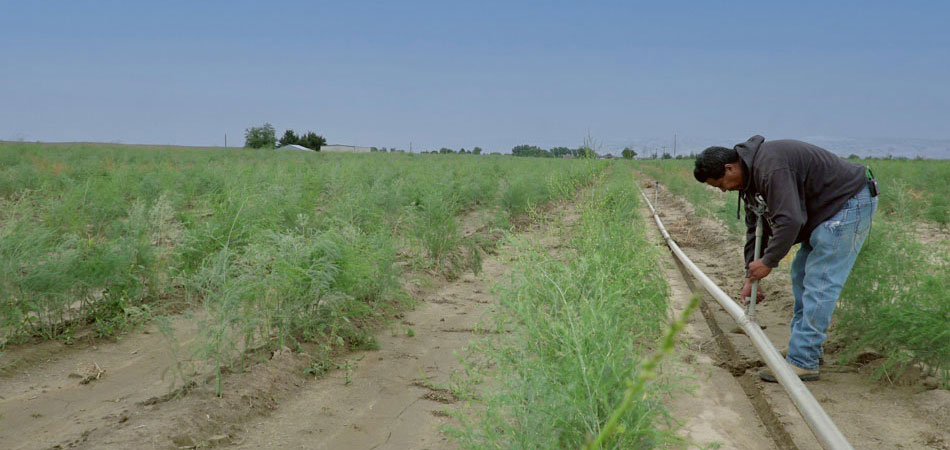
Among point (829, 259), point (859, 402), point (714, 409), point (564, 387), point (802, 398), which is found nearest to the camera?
point (564, 387)

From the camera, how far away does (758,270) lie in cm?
412

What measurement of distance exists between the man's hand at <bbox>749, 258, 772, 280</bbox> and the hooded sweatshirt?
5cm

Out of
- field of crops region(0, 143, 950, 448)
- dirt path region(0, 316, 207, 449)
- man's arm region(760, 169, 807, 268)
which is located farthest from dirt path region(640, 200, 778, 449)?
dirt path region(0, 316, 207, 449)

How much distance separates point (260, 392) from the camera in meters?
3.85

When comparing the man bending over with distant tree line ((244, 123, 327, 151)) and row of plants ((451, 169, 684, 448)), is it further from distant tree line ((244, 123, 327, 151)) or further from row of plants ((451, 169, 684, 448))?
distant tree line ((244, 123, 327, 151))

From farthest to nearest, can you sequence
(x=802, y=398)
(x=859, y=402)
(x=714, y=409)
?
(x=859, y=402)
(x=714, y=409)
(x=802, y=398)

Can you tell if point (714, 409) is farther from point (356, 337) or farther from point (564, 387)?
point (356, 337)

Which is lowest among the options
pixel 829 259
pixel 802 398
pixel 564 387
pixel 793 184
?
pixel 802 398

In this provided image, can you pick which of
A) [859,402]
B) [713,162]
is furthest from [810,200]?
[859,402]

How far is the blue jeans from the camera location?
160 inches

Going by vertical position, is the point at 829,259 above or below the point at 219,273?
above

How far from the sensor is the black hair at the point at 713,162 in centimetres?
409

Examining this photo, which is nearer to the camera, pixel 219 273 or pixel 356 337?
pixel 219 273

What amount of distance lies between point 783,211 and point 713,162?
1.73ft
